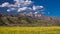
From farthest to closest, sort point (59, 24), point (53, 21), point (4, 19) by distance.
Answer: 1. point (4, 19)
2. point (53, 21)
3. point (59, 24)

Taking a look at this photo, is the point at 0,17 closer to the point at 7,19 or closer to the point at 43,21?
the point at 7,19

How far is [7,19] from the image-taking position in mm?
42875

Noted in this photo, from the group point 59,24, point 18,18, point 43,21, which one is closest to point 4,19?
point 18,18

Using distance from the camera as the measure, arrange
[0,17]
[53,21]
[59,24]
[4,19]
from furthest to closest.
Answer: [0,17] < [4,19] < [53,21] < [59,24]

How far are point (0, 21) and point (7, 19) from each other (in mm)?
3433

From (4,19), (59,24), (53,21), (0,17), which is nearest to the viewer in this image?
(59,24)

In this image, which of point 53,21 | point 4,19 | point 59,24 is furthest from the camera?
point 4,19

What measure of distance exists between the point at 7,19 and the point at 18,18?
4218 millimetres

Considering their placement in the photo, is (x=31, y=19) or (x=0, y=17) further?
(x=0, y=17)

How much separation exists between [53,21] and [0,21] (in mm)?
12853

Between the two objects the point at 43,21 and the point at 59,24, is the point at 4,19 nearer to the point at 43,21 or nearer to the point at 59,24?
the point at 43,21

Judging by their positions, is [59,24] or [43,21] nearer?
[59,24]

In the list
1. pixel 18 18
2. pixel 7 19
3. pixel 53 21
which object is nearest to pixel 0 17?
pixel 7 19

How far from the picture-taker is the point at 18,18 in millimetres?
46125
